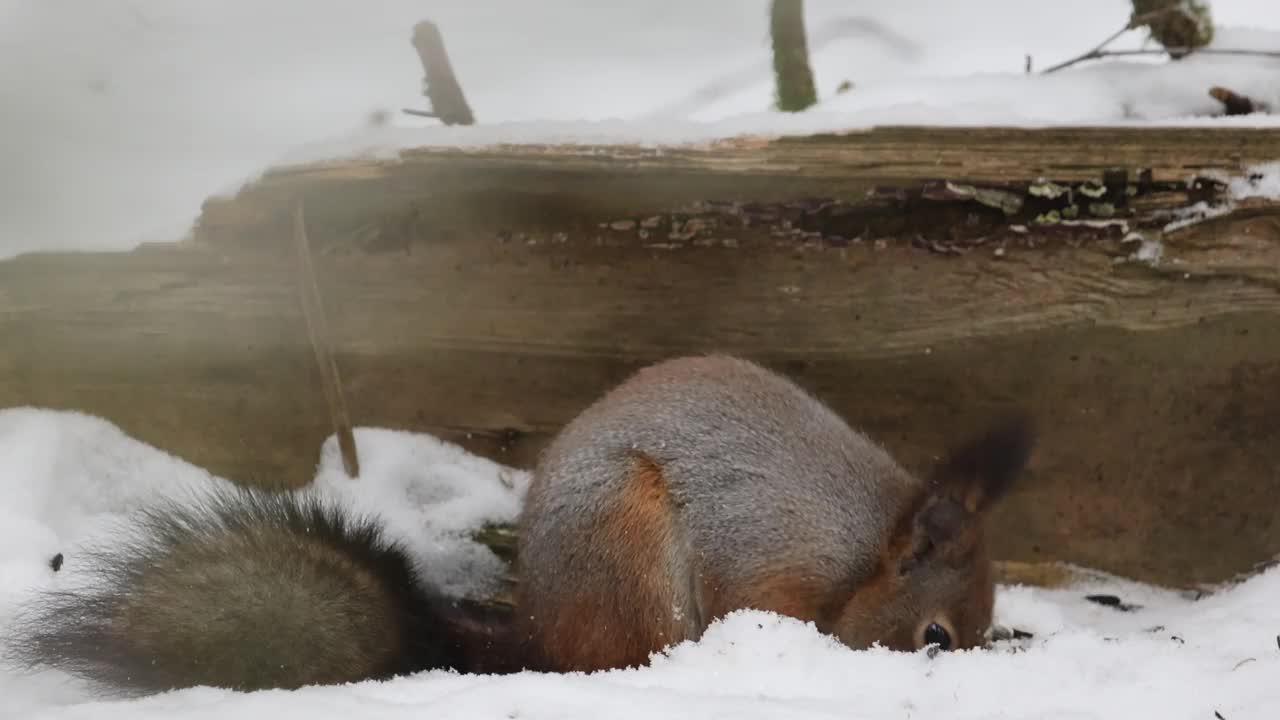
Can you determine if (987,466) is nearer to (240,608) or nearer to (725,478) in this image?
(725,478)

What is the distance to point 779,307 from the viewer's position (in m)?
2.43

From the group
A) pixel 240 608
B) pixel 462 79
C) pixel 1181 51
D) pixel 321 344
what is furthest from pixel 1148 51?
pixel 240 608

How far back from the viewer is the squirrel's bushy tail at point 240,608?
179 centimetres

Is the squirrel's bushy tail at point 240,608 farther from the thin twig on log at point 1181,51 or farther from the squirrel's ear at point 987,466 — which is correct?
the thin twig on log at point 1181,51

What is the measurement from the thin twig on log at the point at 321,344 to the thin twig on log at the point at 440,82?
426 millimetres

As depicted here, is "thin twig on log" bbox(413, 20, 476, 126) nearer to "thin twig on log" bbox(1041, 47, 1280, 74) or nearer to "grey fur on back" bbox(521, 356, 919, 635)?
"grey fur on back" bbox(521, 356, 919, 635)

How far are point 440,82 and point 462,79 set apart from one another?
49 mm

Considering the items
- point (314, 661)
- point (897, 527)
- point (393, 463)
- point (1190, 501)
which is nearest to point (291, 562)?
point (314, 661)

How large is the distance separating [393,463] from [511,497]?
0.89 feet

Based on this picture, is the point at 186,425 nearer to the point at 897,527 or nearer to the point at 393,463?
the point at 393,463

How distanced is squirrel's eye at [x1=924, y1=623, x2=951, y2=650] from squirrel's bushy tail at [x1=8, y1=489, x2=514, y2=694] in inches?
36.6

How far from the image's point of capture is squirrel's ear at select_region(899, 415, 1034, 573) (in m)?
2.13

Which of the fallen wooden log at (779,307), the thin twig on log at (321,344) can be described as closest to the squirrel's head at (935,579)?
the fallen wooden log at (779,307)

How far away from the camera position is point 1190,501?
8.07 ft
